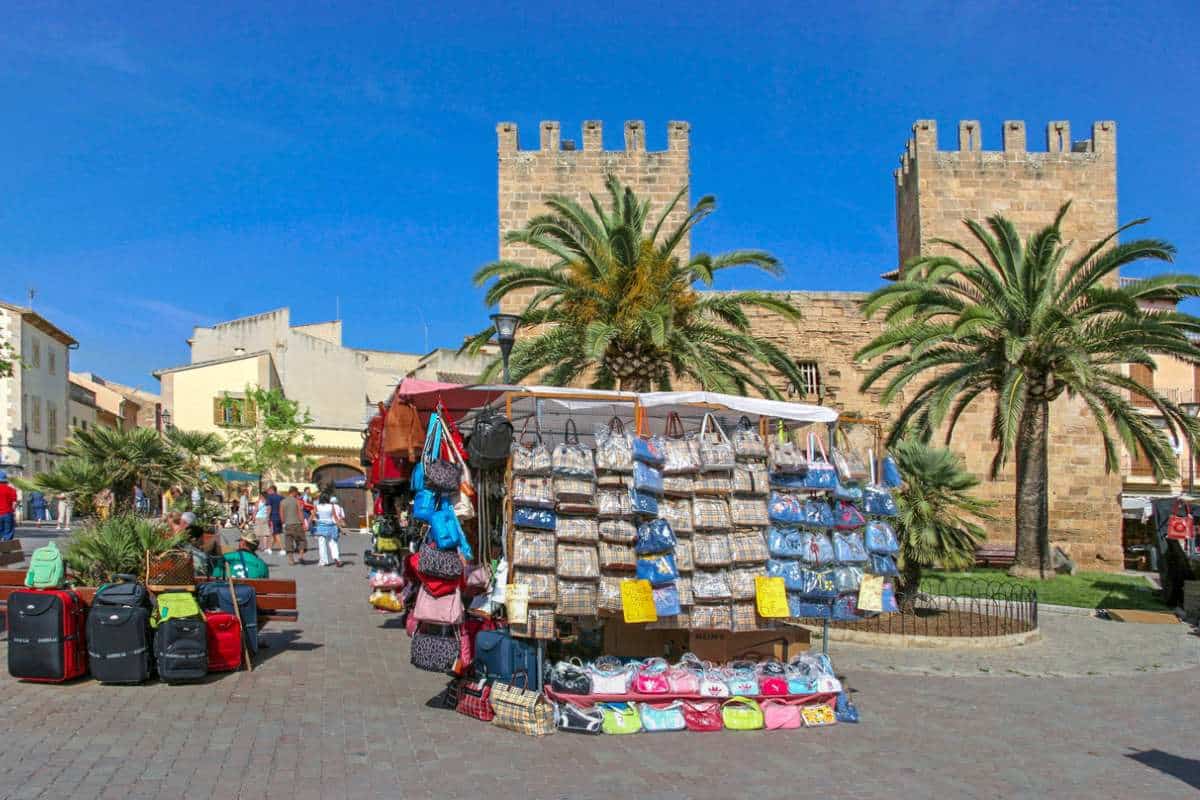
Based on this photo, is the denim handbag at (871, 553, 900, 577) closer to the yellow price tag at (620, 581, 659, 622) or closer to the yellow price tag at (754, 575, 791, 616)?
the yellow price tag at (754, 575, 791, 616)

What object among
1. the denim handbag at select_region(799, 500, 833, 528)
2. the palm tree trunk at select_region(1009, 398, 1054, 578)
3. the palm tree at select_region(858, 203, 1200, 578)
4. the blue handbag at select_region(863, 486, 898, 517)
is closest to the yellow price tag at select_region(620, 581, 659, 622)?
the denim handbag at select_region(799, 500, 833, 528)

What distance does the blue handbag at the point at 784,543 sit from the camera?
795 cm

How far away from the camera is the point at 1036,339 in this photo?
1758 centimetres

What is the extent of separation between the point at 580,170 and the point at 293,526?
10963 mm

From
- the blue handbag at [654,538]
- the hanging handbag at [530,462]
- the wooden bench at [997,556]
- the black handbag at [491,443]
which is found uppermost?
the black handbag at [491,443]

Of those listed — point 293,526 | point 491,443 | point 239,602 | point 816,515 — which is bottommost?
point 239,602

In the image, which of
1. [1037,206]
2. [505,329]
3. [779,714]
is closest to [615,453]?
[779,714]

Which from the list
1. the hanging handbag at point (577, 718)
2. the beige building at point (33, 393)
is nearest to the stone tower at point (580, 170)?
the hanging handbag at point (577, 718)

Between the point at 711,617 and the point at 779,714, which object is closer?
the point at 779,714

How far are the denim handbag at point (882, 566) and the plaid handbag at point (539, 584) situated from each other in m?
2.73

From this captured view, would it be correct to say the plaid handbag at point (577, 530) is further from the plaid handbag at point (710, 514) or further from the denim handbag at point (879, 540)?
the denim handbag at point (879, 540)

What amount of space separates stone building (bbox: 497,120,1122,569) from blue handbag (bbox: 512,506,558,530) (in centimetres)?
1852

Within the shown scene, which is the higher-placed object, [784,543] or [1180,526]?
[784,543]

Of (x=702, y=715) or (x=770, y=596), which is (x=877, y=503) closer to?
(x=770, y=596)
